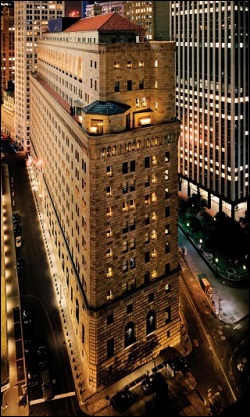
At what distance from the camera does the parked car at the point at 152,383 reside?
57684 millimetres

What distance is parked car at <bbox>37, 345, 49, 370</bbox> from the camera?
62.2m

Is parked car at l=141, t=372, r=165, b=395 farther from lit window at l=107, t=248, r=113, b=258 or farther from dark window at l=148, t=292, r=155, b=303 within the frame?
lit window at l=107, t=248, r=113, b=258

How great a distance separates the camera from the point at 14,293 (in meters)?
76.6

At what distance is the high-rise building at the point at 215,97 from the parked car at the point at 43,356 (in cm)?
6316

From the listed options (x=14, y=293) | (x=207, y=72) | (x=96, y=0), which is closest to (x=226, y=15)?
(x=207, y=72)

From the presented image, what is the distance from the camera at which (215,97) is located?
368ft

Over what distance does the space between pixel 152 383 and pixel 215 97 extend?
75782 mm

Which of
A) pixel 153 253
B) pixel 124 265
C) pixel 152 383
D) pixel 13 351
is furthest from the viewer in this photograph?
pixel 13 351

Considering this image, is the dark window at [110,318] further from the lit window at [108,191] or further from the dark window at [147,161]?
the dark window at [147,161]

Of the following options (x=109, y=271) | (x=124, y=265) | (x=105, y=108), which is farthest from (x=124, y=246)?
(x=105, y=108)

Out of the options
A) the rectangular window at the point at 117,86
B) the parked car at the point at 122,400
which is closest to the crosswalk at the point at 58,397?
the parked car at the point at 122,400

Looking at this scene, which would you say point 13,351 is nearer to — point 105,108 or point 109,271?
point 109,271

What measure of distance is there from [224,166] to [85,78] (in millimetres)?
59495

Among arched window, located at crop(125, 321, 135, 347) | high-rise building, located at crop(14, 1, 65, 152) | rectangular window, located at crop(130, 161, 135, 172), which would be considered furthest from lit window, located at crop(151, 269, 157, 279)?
high-rise building, located at crop(14, 1, 65, 152)
